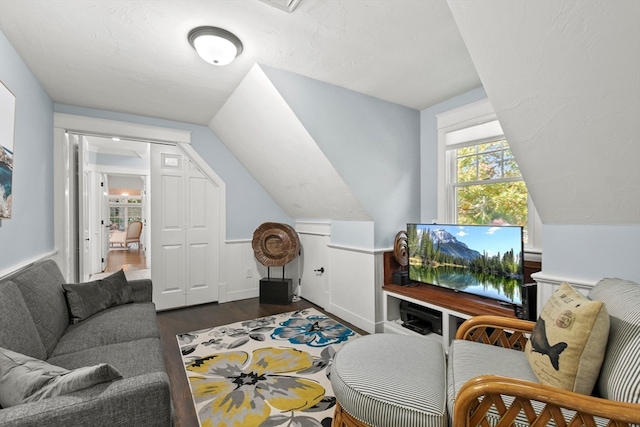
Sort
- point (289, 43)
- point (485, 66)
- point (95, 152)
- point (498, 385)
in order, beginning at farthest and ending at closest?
point (95, 152), point (289, 43), point (485, 66), point (498, 385)

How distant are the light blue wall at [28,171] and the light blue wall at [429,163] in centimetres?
331

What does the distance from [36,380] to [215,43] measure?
190 cm

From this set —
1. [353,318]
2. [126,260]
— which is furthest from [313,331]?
[126,260]

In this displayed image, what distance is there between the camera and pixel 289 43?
6.54ft

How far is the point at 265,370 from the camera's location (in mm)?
2252

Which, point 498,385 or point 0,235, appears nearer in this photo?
point 498,385

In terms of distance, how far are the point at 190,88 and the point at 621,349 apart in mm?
3267

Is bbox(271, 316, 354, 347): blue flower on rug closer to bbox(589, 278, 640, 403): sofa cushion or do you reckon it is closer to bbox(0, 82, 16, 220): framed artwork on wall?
bbox(589, 278, 640, 403): sofa cushion

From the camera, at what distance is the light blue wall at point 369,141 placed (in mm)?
2555

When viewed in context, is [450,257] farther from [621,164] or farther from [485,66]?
[485,66]

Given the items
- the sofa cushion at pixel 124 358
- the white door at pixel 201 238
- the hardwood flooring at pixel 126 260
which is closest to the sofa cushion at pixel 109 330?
the sofa cushion at pixel 124 358

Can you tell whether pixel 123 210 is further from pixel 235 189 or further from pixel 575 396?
pixel 575 396

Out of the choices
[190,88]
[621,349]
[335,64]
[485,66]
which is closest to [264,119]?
[190,88]

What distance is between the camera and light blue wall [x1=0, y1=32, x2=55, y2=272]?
1.90m
